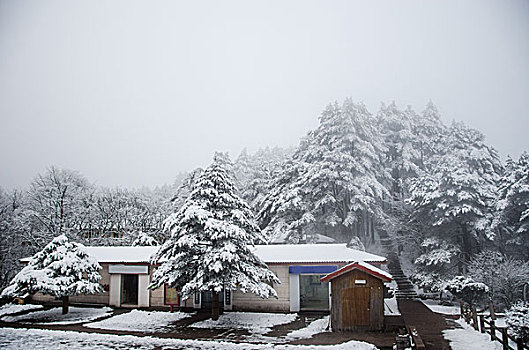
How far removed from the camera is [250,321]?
17.3 metres

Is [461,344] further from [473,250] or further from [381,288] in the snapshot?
[473,250]

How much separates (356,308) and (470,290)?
9211mm

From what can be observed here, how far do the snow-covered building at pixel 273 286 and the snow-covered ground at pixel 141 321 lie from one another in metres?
1.63

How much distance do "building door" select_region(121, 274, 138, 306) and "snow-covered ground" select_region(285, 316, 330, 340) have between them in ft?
36.7

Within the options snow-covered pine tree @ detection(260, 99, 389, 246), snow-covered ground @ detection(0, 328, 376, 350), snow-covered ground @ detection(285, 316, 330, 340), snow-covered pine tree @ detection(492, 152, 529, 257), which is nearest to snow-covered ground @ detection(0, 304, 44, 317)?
snow-covered ground @ detection(0, 328, 376, 350)

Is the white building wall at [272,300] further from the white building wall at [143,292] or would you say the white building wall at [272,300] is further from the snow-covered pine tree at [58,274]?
the snow-covered pine tree at [58,274]

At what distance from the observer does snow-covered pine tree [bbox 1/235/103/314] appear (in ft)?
57.6

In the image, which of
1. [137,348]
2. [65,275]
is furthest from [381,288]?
[65,275]

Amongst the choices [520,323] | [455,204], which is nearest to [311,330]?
[520,323]

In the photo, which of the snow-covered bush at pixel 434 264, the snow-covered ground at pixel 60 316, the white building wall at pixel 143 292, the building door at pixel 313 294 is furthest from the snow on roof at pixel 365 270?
the snow-covered ground at pixel 60 316

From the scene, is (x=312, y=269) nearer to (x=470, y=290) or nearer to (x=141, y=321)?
(x=141, y=321)

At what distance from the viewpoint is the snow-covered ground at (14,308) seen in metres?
20.1

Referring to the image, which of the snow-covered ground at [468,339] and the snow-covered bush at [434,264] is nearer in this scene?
the snow-covered ground at [468,339]

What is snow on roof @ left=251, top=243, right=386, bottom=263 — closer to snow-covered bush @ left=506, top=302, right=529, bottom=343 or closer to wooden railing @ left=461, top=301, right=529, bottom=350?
wooden railing @ left=461, top=301, right=529, bottom=350
